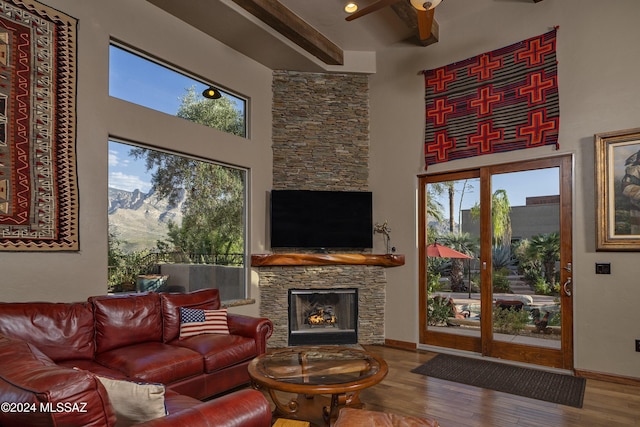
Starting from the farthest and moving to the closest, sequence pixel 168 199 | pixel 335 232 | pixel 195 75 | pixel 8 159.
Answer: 1. pixel 335 232
2. pixel 195 75
3. pixel 168 199
4. pixel 8 159

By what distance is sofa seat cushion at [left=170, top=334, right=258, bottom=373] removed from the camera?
10.6 ft

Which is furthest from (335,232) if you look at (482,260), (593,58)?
(593,58)

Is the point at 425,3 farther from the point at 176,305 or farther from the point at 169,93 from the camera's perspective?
the point at 176,305

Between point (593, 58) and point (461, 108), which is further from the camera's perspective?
point (461, 108)

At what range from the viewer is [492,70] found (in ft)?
15.4

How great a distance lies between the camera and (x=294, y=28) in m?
4.66

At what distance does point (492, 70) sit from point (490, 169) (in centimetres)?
116

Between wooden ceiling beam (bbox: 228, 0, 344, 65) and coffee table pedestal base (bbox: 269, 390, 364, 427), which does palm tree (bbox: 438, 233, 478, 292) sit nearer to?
coffee table pedestal base (bbox: 269, 390, 364, 427)

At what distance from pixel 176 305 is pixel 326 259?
2.09 metres

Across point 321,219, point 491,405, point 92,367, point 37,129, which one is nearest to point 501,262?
point 491,405

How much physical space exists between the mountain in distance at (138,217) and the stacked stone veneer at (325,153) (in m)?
1.54

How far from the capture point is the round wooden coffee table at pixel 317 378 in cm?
246

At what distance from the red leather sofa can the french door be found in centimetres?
247

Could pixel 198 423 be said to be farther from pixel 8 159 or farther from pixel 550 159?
pixel 550 159
